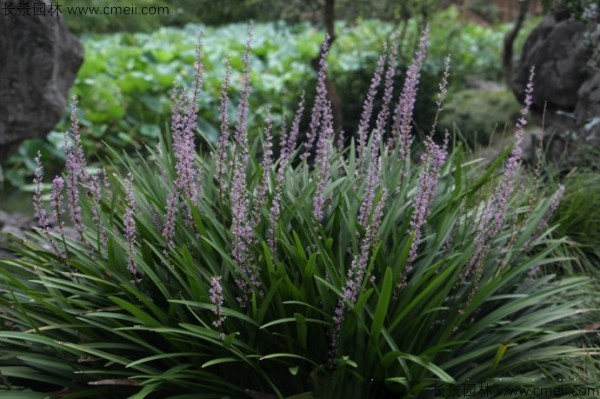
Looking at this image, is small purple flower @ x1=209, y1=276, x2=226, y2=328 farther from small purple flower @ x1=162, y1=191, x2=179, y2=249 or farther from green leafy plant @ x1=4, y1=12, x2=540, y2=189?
green leafy plant @ x1=4, y1=12, x2=540, y2=189

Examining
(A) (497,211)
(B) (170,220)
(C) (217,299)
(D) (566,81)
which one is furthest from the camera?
(D) (566,81)

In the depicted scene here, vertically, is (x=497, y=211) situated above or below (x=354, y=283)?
above

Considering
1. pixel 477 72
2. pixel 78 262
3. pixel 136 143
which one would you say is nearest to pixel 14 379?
pixel 78 262

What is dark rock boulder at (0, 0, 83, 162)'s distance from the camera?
17.8ft

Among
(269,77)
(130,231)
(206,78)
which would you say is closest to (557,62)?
(269,77)

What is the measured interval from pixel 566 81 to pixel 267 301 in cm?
454

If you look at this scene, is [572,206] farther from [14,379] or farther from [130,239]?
[14,379]

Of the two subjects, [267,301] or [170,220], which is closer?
[267,301]

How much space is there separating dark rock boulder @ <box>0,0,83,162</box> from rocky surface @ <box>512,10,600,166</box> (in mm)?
3786

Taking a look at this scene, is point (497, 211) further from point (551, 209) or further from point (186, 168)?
point (186, 168)

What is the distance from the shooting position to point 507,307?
10.1ft

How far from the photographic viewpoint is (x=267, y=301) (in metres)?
2.67

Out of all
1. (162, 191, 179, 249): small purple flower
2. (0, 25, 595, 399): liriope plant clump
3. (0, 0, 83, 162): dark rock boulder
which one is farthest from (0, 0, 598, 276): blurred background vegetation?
(162, 191, 179, 249): small purple flower

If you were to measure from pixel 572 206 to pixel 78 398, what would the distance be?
10.2 feet
